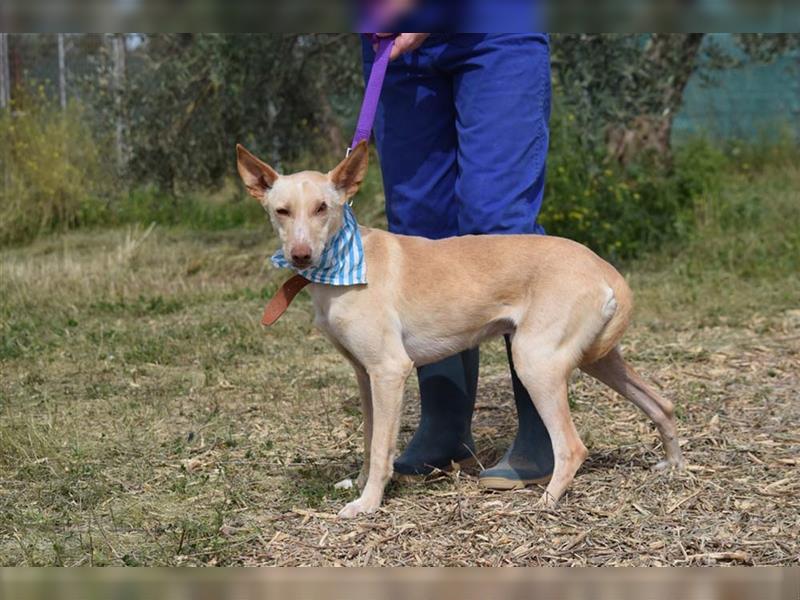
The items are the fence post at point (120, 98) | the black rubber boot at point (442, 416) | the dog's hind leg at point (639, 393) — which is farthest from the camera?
the fence post at point (120, 98)

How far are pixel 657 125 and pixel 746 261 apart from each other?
220 cm

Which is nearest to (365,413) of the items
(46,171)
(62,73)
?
(46,171)

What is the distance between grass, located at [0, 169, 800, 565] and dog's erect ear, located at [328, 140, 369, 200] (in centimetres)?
121

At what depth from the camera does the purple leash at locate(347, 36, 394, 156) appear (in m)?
3.99

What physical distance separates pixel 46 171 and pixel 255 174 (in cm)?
802

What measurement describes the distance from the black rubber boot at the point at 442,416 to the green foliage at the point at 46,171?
7562mm

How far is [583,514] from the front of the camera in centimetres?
393

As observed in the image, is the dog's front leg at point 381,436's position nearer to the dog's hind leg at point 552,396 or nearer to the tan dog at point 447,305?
the tan dog at point 447,305

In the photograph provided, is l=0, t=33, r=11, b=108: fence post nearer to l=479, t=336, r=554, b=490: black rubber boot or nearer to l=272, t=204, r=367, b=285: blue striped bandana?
l=272, t=204, r=367, b=285: blue striped bandana

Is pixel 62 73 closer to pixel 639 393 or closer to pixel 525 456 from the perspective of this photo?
pixel 525 456

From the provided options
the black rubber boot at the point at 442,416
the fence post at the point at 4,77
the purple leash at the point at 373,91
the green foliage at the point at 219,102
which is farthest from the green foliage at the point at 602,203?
the fence post at the point at 4,77

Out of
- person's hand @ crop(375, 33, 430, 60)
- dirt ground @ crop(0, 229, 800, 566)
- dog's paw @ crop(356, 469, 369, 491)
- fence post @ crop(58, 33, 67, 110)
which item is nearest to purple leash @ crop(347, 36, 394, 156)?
person's hand @ crop(375, 33, 430, 60)

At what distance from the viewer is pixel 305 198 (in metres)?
3.84

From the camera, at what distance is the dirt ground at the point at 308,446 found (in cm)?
372
